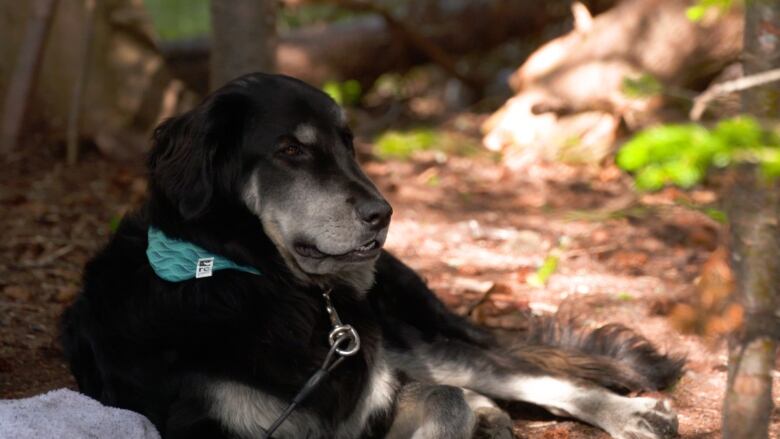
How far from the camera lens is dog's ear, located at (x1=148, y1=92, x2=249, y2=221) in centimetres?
371

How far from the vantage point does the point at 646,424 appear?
13.2 feet

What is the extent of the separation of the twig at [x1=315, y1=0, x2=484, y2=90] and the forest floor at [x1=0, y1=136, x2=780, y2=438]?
1970mm

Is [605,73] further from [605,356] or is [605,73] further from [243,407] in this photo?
[243,407]

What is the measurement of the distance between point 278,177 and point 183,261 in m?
0.47

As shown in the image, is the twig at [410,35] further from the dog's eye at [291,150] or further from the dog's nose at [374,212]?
the dog's nose at [374,212]

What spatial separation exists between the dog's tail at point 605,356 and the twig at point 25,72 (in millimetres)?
4344

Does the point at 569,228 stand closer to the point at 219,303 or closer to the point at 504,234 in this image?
the point at 504,234

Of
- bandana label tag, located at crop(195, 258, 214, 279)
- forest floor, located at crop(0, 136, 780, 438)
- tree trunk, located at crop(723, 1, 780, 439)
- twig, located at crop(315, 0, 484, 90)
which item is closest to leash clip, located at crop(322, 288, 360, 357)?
bandana label tag, located at crop(195, 258, 214, 279)

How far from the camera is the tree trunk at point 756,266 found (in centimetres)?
280

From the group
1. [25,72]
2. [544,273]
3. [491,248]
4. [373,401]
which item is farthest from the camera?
[25,72]

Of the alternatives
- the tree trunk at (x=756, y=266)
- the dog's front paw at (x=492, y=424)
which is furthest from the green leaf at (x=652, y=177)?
the dog's front paw at (x=492, y=424)

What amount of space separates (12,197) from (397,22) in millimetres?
4782

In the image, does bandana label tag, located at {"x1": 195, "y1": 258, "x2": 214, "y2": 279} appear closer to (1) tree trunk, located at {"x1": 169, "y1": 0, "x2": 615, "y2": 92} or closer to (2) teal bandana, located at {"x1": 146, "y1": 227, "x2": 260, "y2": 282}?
(2) teal bandana, located at {"x1": 146, "y1": 227, "x2": 260, "y2": 282}

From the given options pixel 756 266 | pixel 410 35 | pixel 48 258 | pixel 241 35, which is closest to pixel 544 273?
pixel 241 35
